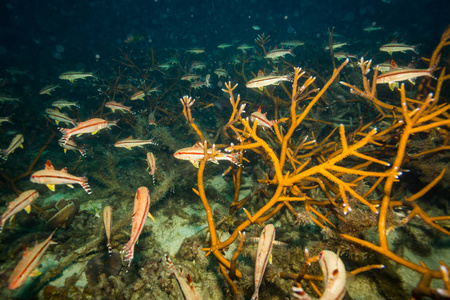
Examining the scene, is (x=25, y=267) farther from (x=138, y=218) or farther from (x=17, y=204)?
(x=138, y=218)

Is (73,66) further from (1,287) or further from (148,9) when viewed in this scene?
(148,9)

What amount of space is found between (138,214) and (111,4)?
3835 inches

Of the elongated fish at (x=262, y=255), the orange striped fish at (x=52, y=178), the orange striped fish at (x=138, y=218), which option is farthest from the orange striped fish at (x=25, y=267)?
the elongated fish at (x=262, y=255)

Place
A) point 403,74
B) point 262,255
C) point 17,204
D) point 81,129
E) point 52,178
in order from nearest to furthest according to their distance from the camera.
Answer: point 262,255 → point 17,204 → point 52,178 → point 403,74 → point 81,129

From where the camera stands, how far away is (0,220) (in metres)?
2.79

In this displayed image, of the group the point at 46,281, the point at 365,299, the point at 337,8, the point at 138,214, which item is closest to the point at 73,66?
the point at 46,281

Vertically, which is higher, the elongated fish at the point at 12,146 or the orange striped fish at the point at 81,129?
the orange striped fish at the point at 81,129

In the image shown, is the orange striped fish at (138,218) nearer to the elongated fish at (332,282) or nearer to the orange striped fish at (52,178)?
the orange striped fish at (52,178)

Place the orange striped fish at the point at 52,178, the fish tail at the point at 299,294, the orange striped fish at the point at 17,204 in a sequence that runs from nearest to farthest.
→ the fish tail at the point at 299,294 < the orange striped fish at the point at 17,204 < the orange striped fish at the point at 52,178

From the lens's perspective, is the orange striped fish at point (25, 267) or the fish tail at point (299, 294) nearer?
the fish tail at point (299, 294)

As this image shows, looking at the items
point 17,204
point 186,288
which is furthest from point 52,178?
point 186,288

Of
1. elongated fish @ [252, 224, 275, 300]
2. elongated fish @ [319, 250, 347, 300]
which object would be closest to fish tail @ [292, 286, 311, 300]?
elongated fish @ [319, 250, 347, 300]

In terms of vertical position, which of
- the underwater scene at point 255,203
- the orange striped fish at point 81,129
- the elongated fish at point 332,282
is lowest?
the underwater scene at point 255,203

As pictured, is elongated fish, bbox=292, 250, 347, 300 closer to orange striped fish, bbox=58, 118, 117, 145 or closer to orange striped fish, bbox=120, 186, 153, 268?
orange striped fish, bbox=120, 186, 153, 268
